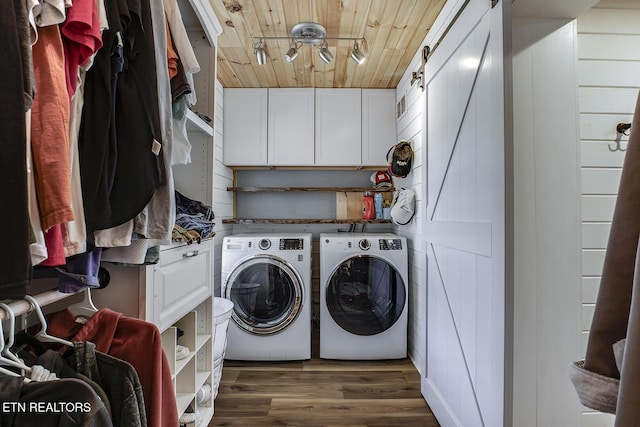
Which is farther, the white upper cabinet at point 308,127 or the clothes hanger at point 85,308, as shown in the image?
the white upper cabinet at point 308,127

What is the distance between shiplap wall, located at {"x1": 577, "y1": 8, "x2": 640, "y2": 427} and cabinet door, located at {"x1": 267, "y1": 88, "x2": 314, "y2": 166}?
190cm

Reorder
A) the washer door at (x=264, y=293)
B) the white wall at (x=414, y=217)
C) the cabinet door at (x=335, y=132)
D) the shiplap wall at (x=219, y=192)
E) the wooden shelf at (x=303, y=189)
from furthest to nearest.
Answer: the wooden shelf at (x=303, y=189) → the cabinet door at (x=335, y=132) → the shiplap wall at (x=219, y=192) → the washer door at (x=264, y=293) → the white wall at (x=414, y=217)

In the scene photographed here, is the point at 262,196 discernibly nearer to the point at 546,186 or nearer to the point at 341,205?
the point at 341,205

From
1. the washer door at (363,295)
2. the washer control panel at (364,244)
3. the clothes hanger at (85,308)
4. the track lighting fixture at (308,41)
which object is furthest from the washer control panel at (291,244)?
the clothes hanger at (85,308)

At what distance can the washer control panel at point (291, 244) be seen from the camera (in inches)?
98.4

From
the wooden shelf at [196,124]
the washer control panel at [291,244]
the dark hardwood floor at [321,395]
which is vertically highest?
the wooden shelf at [196,124]

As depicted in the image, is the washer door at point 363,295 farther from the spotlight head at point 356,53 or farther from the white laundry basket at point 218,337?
the spotlight head at point 356,53

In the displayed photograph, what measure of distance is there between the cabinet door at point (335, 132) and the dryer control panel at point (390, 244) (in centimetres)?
78

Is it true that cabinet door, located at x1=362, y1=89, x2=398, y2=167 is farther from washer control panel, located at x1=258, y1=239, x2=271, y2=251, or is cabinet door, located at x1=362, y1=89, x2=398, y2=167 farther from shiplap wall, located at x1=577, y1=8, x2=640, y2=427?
shiplap wall, located at x1=577, y1=8, x2=640, y2=427

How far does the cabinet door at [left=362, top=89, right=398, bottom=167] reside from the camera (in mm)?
2928

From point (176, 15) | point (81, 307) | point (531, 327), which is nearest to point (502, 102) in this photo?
point (531, 327)

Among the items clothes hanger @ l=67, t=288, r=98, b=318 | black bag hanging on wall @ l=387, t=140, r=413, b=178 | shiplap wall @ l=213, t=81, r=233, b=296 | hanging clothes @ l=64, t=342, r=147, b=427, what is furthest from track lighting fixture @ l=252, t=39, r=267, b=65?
hanging clothes @ l=64, t=342, r=147, b=427

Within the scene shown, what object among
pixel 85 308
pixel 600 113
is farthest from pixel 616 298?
pixel 600 113

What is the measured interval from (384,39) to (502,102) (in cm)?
129
